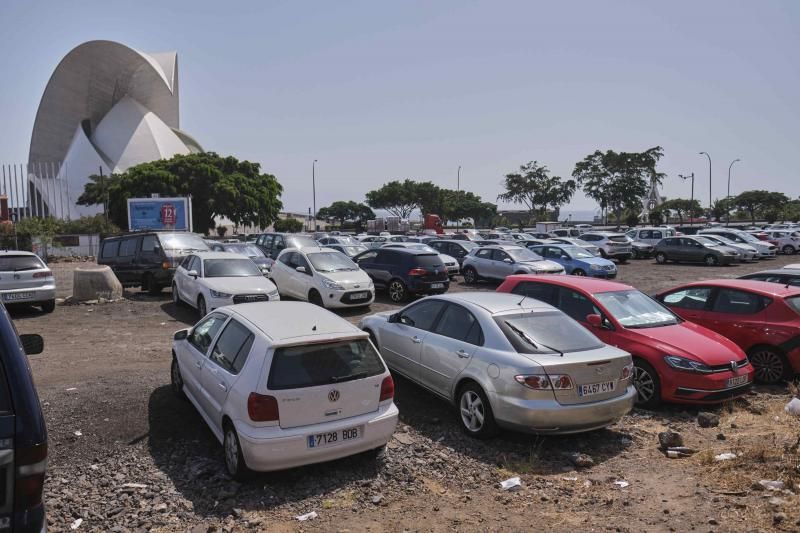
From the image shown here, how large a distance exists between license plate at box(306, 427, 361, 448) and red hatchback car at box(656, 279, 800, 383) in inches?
249

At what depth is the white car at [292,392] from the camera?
14.6ft

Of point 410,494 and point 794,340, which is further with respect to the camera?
point 794,340

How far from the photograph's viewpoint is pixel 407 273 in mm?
15312

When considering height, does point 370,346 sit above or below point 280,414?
above

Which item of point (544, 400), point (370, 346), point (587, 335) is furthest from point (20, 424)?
point (587, 335)

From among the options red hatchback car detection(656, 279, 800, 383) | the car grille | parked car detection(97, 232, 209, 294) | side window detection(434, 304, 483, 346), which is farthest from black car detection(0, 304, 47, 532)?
parked car detection(97, 232, 209, 294)

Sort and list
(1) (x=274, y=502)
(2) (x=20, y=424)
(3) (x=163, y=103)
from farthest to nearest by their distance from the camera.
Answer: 1. (3) (x=163, y=103)
2. (1) (x=274, y=502)
3. (2) (x=20, y=424)

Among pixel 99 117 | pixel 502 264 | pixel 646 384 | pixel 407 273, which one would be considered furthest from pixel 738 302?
pixel 99 117

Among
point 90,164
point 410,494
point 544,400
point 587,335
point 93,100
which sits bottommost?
point 410,494

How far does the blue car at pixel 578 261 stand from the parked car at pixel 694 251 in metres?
8.44

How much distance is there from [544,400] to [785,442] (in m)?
2.29

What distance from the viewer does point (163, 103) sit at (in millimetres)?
79688

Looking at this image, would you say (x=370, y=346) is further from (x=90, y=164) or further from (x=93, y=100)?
(x=93, y=100)

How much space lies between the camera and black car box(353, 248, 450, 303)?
50.1ft
